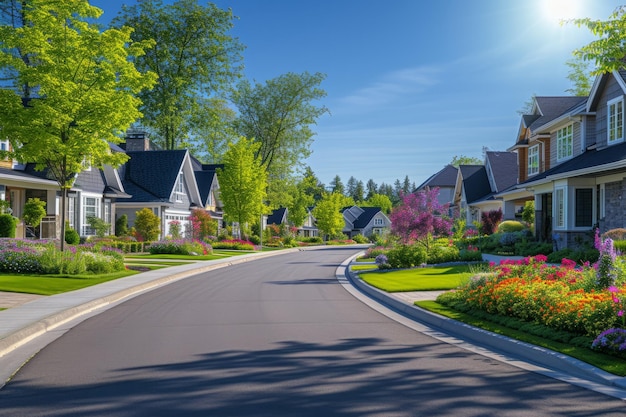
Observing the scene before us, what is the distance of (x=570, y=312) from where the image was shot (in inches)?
359

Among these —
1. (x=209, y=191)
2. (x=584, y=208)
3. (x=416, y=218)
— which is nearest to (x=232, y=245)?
(x=209, y=191)

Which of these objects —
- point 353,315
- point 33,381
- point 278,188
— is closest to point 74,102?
point 353,315

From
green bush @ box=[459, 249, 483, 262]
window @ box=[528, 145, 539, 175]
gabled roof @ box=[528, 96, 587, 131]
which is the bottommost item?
green bush @ box=[459, 249, 483, 262]

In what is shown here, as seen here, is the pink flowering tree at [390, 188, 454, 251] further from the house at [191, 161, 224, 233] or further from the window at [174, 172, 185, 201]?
the house at [191, 161, 224, 233]

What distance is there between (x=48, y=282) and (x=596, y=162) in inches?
793

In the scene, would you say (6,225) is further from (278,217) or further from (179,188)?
(278,217)

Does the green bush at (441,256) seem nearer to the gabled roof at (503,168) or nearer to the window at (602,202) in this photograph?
the window at (602,202)

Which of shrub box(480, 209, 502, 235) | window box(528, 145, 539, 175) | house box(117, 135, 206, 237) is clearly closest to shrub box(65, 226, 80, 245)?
house box(117, 135, 206, 237)

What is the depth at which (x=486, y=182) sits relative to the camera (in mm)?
52188

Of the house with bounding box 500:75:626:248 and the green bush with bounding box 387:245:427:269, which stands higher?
the house with bounding box 500:75:626:248

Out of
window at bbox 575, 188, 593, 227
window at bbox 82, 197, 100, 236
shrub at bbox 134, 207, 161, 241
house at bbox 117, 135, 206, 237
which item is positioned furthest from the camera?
house at bbox 117, 135, 206, 237

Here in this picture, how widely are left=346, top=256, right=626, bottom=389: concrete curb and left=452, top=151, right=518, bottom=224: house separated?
1415 inches

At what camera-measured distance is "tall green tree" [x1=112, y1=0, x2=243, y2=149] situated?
53.1m

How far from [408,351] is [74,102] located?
17.5m
